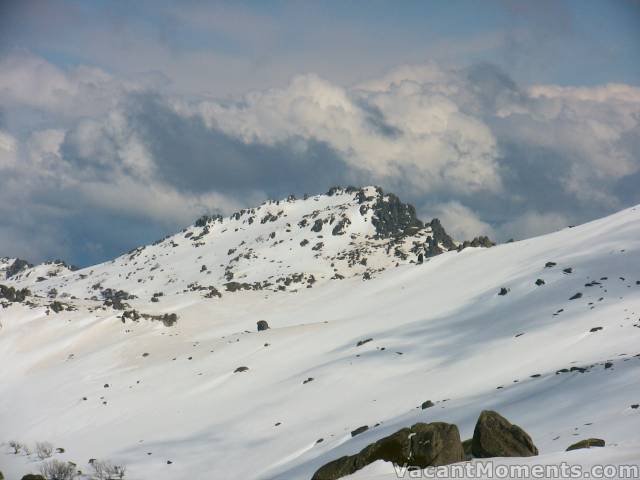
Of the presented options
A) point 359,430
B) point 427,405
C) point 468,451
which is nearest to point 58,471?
point 359,430

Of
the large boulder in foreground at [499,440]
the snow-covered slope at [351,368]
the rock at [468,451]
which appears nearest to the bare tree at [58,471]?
the snow-covered slope at [351,368]

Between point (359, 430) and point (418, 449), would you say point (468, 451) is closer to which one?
point (418, 449)

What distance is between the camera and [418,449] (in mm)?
24047

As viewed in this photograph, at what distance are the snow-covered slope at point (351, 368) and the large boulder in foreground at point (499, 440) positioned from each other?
2913 mm

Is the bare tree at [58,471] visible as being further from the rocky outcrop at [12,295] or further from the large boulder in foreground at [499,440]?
the rocky outcrop at [12,295]

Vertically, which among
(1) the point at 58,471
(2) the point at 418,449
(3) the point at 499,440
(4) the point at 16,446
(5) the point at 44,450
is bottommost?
(3) the point at 499,440

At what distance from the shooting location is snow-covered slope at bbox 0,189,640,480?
40.8 m

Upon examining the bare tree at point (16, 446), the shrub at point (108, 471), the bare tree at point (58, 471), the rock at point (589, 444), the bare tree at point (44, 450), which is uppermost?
the bare tree at point (16, 446)

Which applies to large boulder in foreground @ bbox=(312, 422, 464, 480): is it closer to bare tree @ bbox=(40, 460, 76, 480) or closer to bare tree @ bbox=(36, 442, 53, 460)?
bare tree @ bbox=(40, 460, 76, 480)

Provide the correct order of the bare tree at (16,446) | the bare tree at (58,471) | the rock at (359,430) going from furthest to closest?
the bare tree at (16,446) < the bare tree at (58,471) < the rock at (359,430)

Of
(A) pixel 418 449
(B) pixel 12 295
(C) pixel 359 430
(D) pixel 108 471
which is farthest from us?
(B) pixel 12 295

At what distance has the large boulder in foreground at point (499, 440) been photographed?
24.2 metres

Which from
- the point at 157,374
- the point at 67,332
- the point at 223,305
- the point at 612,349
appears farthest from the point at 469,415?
the point at 223,305

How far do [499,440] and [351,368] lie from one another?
4310 centimetres
